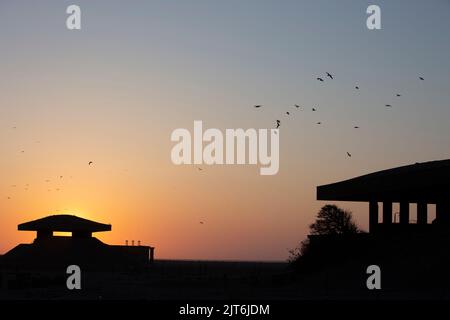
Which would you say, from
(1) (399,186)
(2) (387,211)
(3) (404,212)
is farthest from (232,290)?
(3) (404,212)

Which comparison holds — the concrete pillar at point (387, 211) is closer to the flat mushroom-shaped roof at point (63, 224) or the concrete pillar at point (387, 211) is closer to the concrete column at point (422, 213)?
the concrete column at point (422, 213)

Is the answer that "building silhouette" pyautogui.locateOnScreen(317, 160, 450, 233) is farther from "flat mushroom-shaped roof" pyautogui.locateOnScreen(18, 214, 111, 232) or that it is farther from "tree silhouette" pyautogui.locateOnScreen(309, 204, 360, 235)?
"flat mushroom-shaped roof" pyautogui.locateOnScreen(18, 214, 111, 232)

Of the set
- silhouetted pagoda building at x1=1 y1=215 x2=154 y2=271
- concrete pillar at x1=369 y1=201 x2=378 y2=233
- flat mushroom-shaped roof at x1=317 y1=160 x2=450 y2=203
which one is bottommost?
silhouetted pagoda building at x1=1 y1=215 x2=154 y2=271

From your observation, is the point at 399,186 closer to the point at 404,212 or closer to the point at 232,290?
the point at 404,212

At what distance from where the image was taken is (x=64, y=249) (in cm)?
9512

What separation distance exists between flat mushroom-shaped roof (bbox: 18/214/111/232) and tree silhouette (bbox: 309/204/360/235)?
77.7 feet

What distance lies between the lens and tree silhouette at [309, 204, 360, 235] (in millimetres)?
83188

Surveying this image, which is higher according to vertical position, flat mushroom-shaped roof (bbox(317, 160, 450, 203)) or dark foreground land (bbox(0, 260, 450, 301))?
flat mushroom-shaped roof (bbox(317, 160, 450, 203))

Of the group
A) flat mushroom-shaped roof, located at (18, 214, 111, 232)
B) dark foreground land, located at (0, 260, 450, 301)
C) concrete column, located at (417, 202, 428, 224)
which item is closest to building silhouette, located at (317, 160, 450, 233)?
concrete column, located at (417, 202, 428, 224)

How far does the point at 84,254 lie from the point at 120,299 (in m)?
47.9

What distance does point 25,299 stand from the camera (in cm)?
5031

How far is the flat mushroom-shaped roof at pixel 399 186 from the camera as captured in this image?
6322 cm

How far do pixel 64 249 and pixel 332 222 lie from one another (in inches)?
1086

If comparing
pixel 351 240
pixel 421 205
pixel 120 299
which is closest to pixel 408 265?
pixel 351 240
